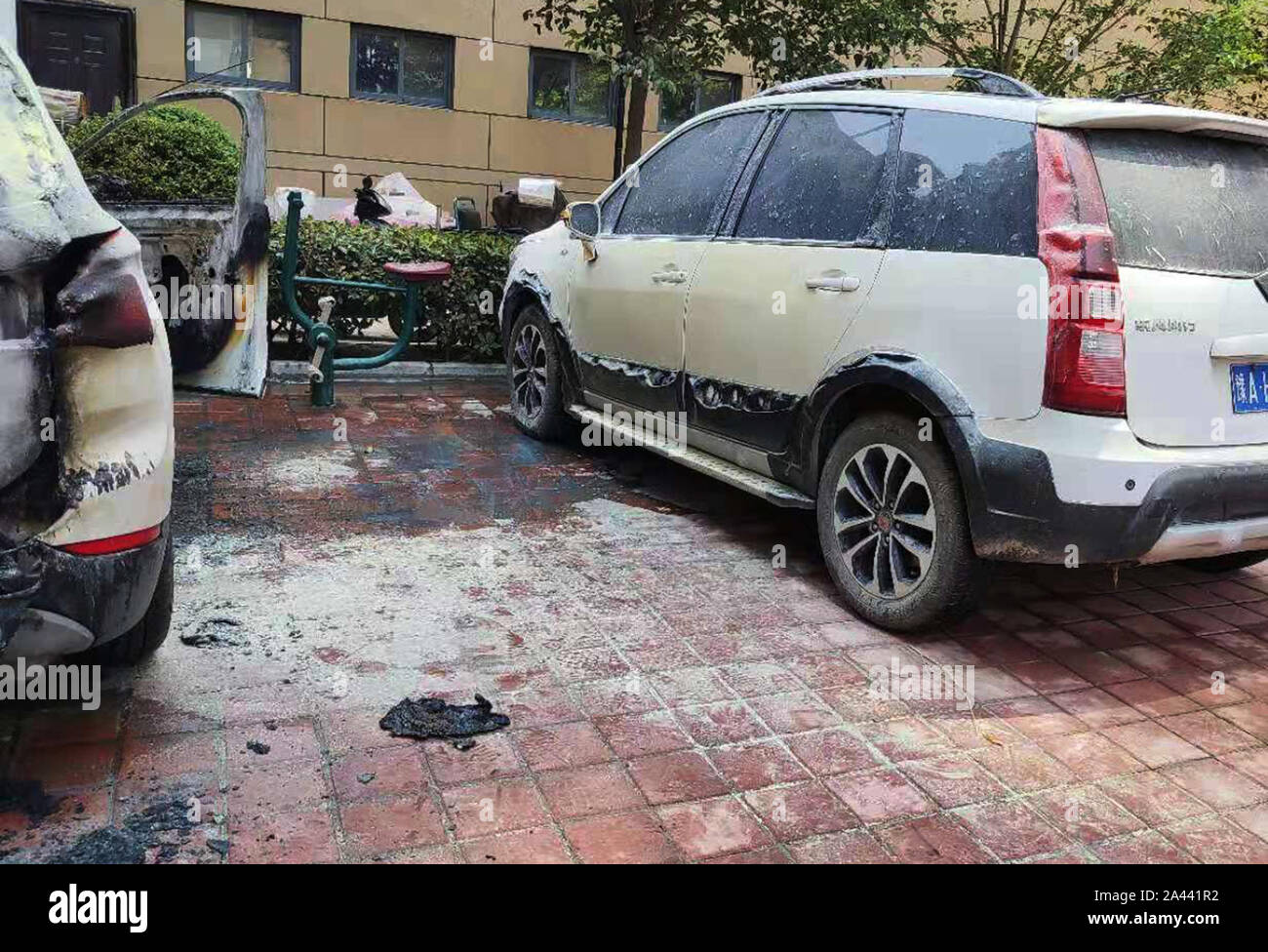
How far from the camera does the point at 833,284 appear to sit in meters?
4.29

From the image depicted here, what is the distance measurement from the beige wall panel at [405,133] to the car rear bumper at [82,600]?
39.0ft

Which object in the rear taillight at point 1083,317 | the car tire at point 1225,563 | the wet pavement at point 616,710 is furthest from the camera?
the car tire at point 1225,563

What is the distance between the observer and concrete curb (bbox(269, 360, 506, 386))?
7.94 m

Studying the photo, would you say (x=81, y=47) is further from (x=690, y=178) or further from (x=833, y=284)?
(x=833, y=284)

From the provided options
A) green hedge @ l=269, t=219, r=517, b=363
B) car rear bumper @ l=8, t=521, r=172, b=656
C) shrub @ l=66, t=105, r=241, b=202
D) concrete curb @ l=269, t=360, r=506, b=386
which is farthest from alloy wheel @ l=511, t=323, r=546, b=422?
Answer: car rear bumper @ l=8, t=521, r=172, b=656

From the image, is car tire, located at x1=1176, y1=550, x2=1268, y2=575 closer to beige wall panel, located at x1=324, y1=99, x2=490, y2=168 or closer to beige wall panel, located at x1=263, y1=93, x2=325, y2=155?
beige wall panel, located at x1=324, y1=99, x2=490, y2=168

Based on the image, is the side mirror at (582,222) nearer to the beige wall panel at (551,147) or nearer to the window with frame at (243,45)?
the window with frame at (243,45)

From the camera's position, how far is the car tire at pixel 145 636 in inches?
127

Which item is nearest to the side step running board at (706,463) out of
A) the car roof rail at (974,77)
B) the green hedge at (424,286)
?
the car roof rail at (974,77)

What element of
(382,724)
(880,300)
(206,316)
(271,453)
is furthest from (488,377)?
(382,724)

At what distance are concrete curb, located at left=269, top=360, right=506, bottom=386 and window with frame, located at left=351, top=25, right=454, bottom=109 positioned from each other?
6.76 meters

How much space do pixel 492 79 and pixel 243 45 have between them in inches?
117

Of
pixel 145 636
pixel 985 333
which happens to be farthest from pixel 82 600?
pixel 985 333

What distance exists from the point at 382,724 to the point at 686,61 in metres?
6.83
